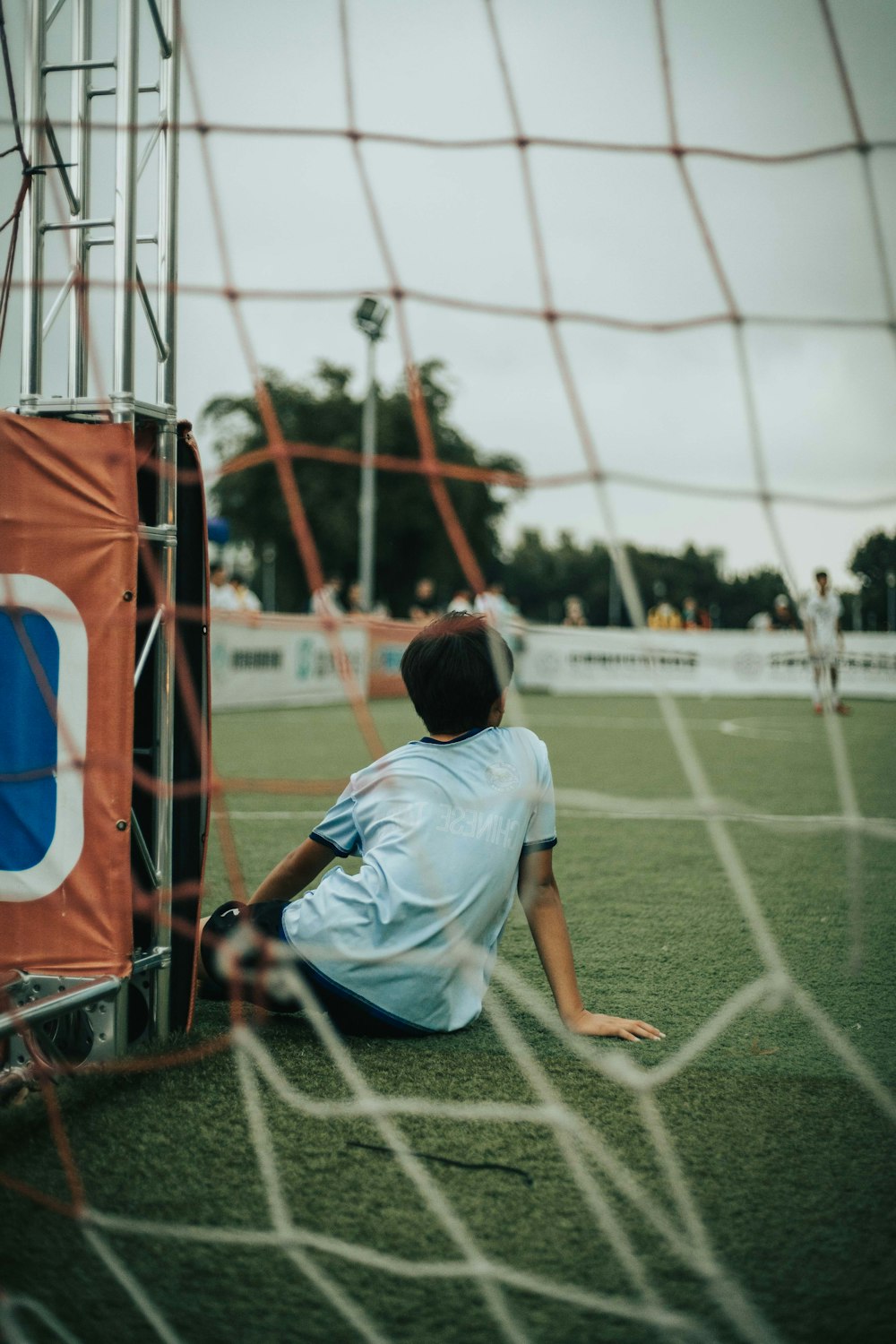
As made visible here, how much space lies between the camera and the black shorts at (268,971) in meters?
2.09

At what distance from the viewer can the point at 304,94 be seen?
2645mm

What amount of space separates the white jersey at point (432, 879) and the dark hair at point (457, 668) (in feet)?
0.24

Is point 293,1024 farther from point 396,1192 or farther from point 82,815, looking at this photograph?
point 396,1192

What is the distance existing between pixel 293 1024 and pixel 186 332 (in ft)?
4.97

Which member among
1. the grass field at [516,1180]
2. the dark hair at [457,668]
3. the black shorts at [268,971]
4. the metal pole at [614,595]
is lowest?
the grass field at [516,1180]

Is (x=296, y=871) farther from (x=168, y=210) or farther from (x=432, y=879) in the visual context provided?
(x=168, y=210)

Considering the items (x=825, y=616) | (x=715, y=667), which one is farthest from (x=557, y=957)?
(x=715, y=667)

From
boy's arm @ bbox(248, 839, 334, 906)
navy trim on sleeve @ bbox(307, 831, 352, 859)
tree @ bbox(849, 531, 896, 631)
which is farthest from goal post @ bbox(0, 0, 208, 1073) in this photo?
tree @ bbox(849, 531, 896, 631)

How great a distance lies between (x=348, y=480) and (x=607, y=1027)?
9.07m

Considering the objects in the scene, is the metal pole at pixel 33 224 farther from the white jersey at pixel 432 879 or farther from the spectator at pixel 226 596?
the spectator at pixel 226 596

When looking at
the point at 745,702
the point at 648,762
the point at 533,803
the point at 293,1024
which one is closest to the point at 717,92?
the point at 533,803

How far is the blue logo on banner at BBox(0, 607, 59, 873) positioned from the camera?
209 cm

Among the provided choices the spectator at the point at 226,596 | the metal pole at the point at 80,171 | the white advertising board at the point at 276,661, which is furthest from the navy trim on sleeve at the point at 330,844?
the spectator at the point at 226,596

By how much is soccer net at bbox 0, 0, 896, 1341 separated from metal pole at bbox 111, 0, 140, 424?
0.19 m
